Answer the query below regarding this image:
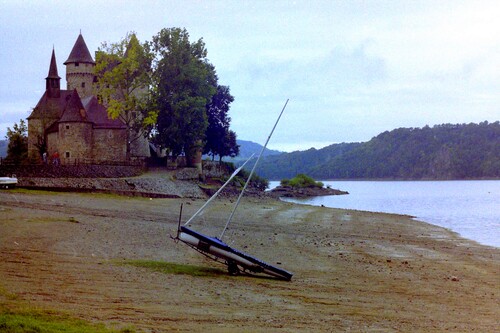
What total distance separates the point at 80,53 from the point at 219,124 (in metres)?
15.6

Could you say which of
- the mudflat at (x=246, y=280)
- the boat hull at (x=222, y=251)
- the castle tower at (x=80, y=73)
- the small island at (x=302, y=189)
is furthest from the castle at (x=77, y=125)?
the boat hull at (x=222, y=251)

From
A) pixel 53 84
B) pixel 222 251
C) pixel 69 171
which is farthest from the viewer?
pixel 53 84

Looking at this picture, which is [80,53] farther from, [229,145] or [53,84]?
[229,145]

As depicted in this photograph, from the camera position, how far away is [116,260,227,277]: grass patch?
13781mm

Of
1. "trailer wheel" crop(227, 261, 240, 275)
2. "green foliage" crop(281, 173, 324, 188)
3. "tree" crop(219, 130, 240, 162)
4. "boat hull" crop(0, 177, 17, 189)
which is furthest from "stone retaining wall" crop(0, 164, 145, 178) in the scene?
"green foliage" crop(281, 173, 324, 188)

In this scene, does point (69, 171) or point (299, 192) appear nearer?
point (69, 171)

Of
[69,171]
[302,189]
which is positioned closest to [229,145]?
[302,189]

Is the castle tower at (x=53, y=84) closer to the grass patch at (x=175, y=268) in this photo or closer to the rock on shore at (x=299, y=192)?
the rock on shore at (x=299, y=192)

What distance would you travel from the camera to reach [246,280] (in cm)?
1399

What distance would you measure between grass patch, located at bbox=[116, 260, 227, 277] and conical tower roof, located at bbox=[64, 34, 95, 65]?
5306cm

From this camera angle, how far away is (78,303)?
9.63m

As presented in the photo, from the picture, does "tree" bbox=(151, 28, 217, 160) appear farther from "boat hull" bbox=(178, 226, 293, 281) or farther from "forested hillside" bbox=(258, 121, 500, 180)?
"forested hillside" bbox=(258, 121, 500, 180)

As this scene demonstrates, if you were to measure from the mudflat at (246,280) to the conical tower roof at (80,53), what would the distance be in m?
39.6

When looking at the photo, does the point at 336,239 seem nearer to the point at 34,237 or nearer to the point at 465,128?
the point at 34,237
